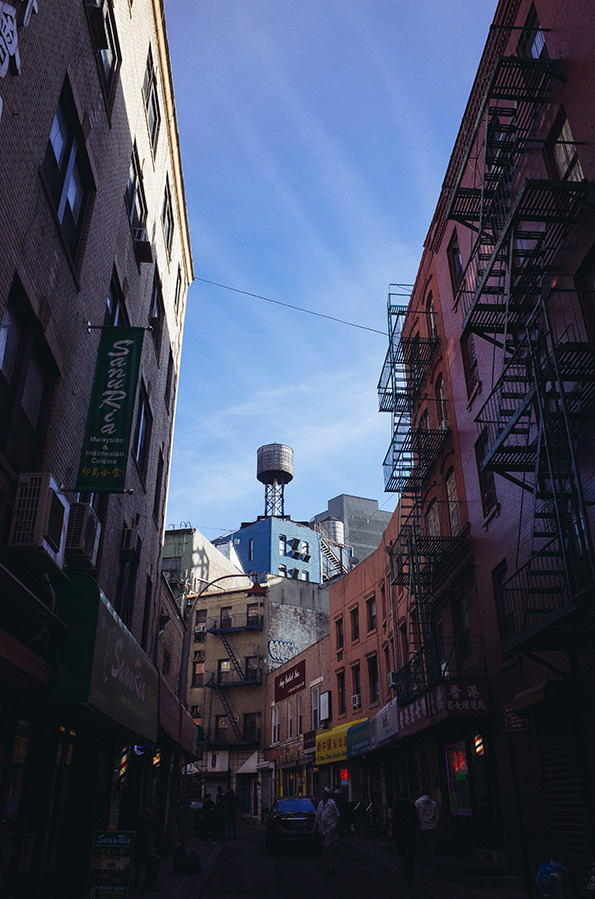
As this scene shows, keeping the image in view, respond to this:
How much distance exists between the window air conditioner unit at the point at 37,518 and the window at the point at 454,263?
15780mm

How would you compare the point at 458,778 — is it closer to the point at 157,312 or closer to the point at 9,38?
the point at 157,312

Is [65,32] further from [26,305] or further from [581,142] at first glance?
[581,142]

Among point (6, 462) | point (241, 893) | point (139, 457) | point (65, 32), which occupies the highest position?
point (65, 32)

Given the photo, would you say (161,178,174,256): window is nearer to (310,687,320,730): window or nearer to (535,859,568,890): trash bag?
(535,859,568,890): trash bag

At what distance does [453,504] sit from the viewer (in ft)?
65.1

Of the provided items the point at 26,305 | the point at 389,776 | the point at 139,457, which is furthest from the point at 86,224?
the point at 389,776

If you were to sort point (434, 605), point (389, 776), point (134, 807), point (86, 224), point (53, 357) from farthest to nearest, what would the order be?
point (389, 776)
point (434, 605)
point (134, 807)
point (86, 224)
point (53, 357)

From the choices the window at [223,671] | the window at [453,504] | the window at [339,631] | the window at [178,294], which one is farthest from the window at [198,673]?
the window at [453,504]

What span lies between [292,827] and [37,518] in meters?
16.3

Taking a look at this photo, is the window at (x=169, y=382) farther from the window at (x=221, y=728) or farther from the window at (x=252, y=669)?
the window at (x=221, y=728)

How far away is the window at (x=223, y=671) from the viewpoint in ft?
170

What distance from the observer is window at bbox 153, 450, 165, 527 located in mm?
20828

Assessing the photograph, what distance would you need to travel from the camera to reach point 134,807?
54.9 feet

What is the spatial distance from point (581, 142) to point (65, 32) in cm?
864
